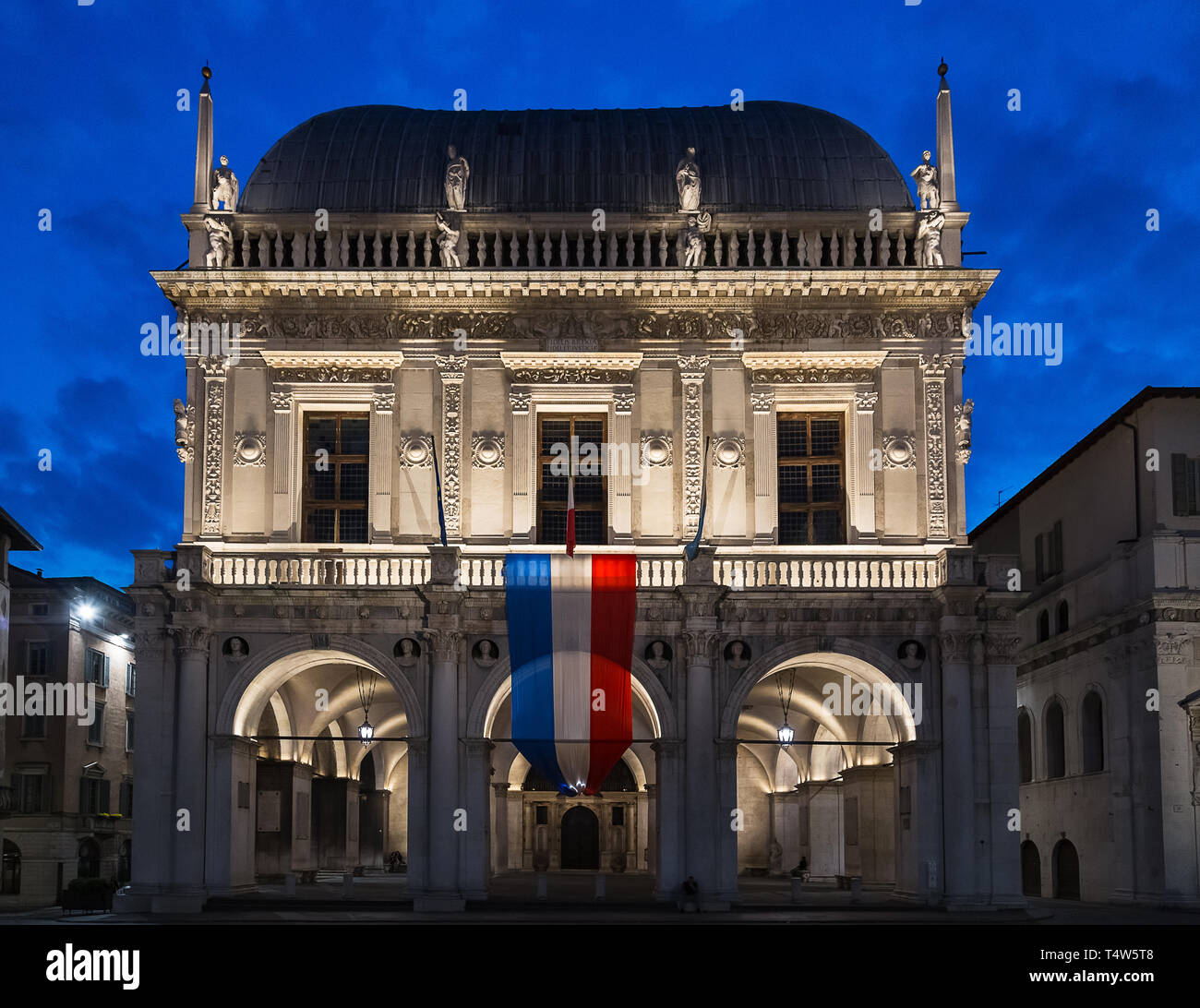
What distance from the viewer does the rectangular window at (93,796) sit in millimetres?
61219

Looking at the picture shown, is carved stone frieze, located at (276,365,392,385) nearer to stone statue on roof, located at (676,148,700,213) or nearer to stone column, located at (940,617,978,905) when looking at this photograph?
stone statue on roof, located at (676,148,700,213)

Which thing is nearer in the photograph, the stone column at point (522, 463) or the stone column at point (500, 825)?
the stone column at point (522, 463)

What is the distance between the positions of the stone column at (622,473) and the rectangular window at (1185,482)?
14711mm

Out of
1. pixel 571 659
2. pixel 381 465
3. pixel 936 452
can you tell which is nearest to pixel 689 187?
pixel 936 452

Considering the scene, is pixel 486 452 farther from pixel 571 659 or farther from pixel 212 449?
pixel 212 449

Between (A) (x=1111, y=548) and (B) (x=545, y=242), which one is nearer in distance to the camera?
(B) (x=545, y=242)

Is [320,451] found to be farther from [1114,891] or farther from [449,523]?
[1114,891]

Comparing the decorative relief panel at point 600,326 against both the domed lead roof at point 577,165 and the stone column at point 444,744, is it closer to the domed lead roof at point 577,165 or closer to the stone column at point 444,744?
the domed lead roof at point 577,165

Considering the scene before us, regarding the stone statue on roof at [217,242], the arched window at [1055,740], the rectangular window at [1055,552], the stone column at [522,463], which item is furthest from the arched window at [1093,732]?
the stone statue on roof at [217,242]

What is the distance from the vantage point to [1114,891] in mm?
42406

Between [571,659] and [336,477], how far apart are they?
835cm
